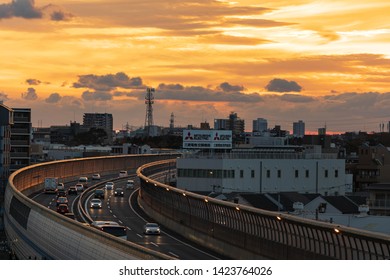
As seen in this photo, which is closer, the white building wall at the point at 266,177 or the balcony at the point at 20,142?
the white building wall at the point at 266,177

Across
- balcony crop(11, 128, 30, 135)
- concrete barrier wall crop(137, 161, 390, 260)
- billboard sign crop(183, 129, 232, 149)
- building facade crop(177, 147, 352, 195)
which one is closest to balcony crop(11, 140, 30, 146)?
balcony crop(11, 128, 30, 135)

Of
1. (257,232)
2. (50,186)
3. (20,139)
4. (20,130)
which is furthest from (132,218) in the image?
(20,130)

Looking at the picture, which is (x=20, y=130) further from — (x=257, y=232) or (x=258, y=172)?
(x=257, y=232)

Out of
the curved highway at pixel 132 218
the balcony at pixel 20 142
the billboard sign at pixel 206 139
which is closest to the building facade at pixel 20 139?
the balcony at pixel 20 142

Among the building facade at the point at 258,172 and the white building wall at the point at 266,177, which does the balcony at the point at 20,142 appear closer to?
the building facade at the point at 258,172

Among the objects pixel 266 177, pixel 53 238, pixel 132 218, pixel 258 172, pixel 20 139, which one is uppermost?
pixel 20 139

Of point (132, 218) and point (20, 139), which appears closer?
point (132, 218)

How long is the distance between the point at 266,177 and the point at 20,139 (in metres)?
71.7

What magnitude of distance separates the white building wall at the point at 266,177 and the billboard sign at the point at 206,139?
1466 cm

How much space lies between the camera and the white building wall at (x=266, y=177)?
126m

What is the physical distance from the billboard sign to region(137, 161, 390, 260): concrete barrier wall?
49.4 meters

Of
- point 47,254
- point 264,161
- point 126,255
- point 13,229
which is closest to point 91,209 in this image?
point 13,229

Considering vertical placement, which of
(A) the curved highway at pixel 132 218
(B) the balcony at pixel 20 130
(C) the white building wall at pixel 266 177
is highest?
(B) the balcony at pixel 20 130

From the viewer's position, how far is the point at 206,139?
14425cm
